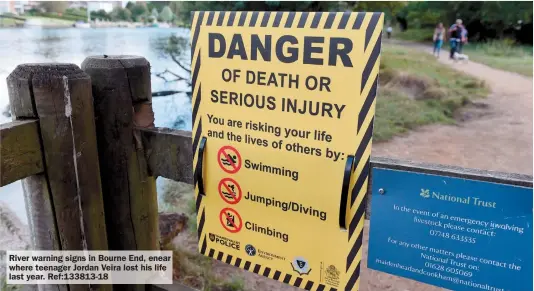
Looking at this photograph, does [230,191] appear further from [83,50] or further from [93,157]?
[83,50]

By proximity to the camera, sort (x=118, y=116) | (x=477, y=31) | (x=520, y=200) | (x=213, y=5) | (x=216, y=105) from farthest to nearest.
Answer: (x=477, y=31) → (x=213, y=5) → (x=118, y=116) → (x=216, y=105) → (x=520, y=200)

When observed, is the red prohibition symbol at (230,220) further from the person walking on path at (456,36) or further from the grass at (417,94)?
the person walking on path at (456,36)

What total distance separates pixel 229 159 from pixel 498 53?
26.1 metres

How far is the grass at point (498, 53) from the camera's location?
18.6 m

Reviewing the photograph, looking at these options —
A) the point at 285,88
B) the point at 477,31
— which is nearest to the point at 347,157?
the point at 285,88

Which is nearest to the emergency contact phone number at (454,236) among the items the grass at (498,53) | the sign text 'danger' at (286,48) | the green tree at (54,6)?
the sign text 'danger' at (286,48)

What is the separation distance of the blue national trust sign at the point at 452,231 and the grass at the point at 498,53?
1778 centimetres

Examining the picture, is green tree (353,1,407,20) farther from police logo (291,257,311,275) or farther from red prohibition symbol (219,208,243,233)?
police logo (291,257,311,275)

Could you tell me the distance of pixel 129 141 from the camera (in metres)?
1.82

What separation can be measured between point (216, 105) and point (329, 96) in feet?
1.50

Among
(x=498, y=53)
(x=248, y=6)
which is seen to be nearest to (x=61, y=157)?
(x=248, y=6)

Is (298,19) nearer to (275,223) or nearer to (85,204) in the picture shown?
(275,223)

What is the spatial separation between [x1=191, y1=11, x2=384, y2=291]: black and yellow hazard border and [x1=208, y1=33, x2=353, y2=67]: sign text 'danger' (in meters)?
0.04

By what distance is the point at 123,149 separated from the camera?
1.82m
